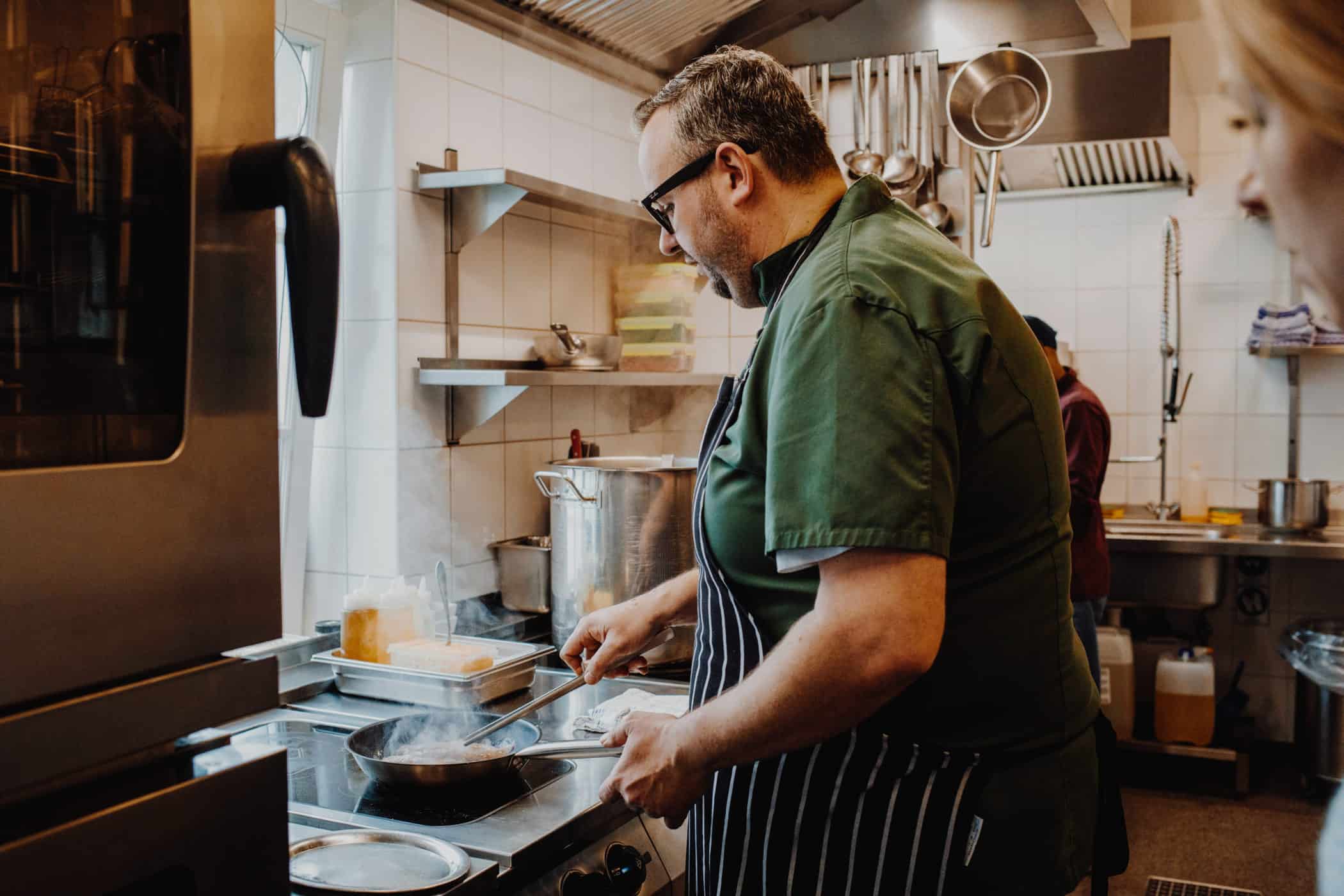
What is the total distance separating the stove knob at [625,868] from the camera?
1330mm

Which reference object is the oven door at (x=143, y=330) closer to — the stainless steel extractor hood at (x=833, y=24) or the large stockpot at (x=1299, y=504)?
the stainless steel extractor hood at (x=833, y=24)

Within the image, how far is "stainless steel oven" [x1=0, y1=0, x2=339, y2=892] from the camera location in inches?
23.7

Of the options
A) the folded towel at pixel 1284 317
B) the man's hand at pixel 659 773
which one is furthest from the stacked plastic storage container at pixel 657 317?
the folded towel at pixel 1284 317

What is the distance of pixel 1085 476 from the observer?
3.13 m

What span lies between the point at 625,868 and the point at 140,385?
90 cm

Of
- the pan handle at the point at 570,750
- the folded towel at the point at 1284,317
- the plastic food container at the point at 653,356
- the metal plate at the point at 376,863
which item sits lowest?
the metal plate at the point at 376,863

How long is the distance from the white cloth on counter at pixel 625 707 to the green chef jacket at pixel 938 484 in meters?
0.50

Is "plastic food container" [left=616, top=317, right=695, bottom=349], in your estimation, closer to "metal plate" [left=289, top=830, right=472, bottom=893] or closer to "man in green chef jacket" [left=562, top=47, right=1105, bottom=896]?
"man in green chef jacket" [left=562, top=47, right=1105, bottom=896]

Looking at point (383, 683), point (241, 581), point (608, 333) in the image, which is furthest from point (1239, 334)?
point (241, 581)

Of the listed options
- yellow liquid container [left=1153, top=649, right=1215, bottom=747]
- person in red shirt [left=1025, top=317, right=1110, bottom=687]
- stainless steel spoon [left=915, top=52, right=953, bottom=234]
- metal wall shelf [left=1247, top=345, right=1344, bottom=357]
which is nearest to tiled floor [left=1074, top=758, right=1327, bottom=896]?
yellow liquid container [left=1153, top=649, right=1215, bottom=747]

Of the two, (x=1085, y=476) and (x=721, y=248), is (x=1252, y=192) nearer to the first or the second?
(x=721, y=248)

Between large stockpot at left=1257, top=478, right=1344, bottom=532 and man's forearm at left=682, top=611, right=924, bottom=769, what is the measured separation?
3.21m

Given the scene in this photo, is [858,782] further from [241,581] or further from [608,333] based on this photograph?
[608,333]

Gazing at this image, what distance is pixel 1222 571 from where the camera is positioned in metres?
3.74
